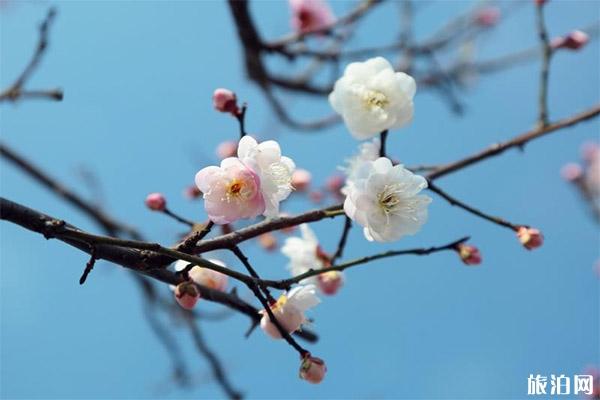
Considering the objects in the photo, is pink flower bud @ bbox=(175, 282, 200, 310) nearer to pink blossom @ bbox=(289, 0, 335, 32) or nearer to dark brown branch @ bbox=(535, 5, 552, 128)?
dark brown branch @ bbox=(535, 5, 552, 128)

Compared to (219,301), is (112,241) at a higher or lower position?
lower

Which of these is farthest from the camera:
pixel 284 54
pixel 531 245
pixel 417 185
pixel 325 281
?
pixel 284 54

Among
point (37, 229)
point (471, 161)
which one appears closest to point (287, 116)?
point (471, 161)

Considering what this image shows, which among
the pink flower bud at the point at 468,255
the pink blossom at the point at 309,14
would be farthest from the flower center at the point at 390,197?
the pink blossom at the point at 309,14

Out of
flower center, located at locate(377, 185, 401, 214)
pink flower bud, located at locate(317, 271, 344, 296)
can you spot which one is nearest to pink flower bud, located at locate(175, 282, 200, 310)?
flower center, located at locate(377, 185, 401, 214)

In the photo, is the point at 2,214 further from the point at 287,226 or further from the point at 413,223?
the point at 413,223

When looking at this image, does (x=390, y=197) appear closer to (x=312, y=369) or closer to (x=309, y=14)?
(x=312, y=369)

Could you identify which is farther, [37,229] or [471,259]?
[471,259]
